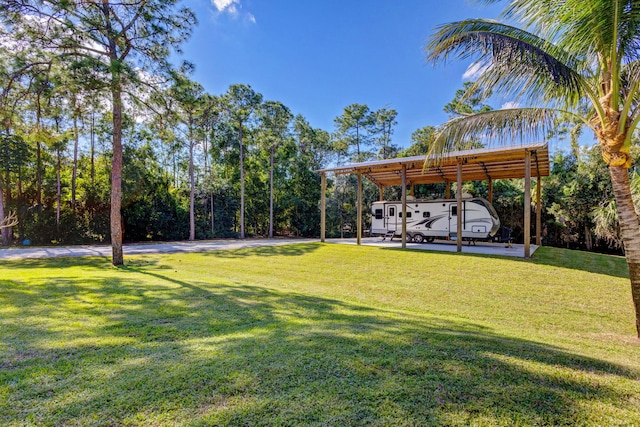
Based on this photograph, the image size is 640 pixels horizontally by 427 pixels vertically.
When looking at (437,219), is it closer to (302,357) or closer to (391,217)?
(391,217)

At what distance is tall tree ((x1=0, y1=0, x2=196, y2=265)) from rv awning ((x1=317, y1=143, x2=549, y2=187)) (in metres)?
8.12

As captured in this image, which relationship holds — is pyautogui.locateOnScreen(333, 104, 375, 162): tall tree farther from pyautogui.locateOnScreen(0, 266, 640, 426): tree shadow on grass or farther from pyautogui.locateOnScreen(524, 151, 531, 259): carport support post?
pyautogui.locateOnScreen(0, 266, 640, 426): tree shadow on grass

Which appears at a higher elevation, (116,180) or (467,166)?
(467,166)

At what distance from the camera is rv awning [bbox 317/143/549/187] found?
35.7ft

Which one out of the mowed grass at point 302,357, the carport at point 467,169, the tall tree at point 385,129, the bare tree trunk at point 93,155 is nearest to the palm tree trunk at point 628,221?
the mowed grass at point 302,357

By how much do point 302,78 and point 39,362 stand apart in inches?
922

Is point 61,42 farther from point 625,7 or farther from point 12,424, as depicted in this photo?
point 625,7

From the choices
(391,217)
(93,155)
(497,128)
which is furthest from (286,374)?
(93,155)

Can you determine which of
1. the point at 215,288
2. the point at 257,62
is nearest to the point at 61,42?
the point at 215,288

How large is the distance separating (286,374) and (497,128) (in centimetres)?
554

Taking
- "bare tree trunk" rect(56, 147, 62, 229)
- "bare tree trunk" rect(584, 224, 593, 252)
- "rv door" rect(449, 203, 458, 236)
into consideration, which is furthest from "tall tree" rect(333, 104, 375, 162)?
"bare tree trunk" rect(56, 147, 62, 229)

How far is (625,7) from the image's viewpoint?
372 centimetres

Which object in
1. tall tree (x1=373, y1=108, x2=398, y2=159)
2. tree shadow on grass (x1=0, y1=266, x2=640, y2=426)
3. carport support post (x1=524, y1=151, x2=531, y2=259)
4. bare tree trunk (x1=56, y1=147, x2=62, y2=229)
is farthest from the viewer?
tall tree (x1=373, y1=108, x2=398, y2=159)

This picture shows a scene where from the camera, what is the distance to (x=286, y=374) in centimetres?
223
